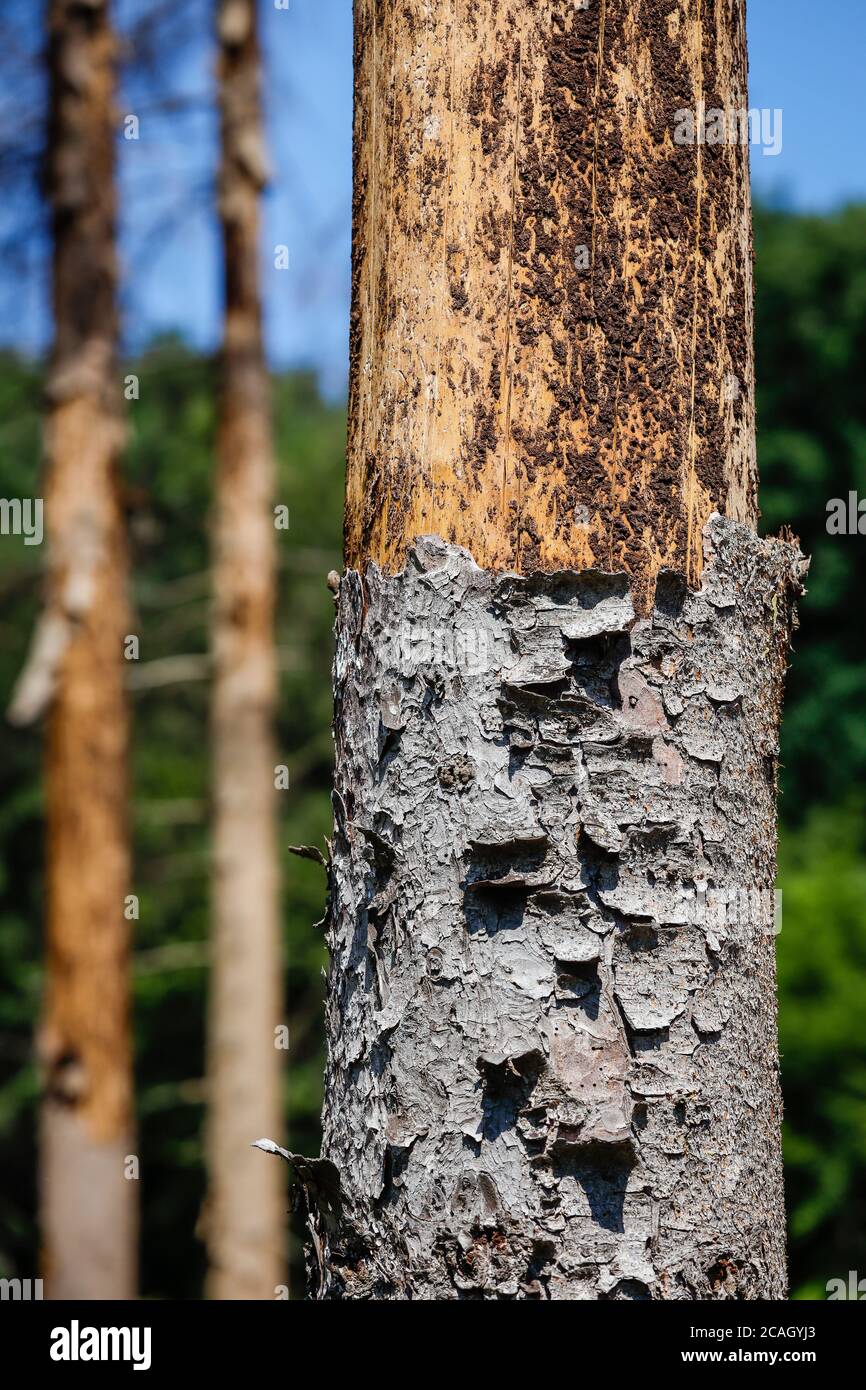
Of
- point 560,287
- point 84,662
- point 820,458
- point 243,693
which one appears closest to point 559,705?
point 560,287

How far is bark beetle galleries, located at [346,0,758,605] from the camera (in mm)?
1089

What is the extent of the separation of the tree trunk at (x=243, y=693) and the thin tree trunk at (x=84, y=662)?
102 centimetres

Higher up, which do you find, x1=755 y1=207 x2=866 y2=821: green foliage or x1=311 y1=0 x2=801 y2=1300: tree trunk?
x1=755 y1=207 x2=866 y2=821: green foliage

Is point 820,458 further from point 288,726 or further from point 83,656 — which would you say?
point 83,656

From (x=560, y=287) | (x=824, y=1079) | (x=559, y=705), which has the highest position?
(x=560, y=287)

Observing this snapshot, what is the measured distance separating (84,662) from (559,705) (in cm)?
459

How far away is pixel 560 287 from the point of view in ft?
3.57

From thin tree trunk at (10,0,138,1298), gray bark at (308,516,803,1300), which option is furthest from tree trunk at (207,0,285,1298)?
gray bark at (308,516,803,1300)

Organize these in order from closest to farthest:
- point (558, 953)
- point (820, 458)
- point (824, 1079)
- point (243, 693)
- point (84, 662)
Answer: point (558, 953) → point (84, 662) → point (243, 693) → point (824, 1079) → point (820, 458)

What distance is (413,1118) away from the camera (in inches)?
42.8

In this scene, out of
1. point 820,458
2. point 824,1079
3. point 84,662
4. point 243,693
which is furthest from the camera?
point 820,458

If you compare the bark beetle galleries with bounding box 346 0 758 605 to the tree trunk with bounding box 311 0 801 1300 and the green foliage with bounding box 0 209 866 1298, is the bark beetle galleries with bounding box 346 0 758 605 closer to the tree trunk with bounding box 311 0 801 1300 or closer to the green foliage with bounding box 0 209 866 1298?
the tree trunk with bounding box 311 0 801 1300
